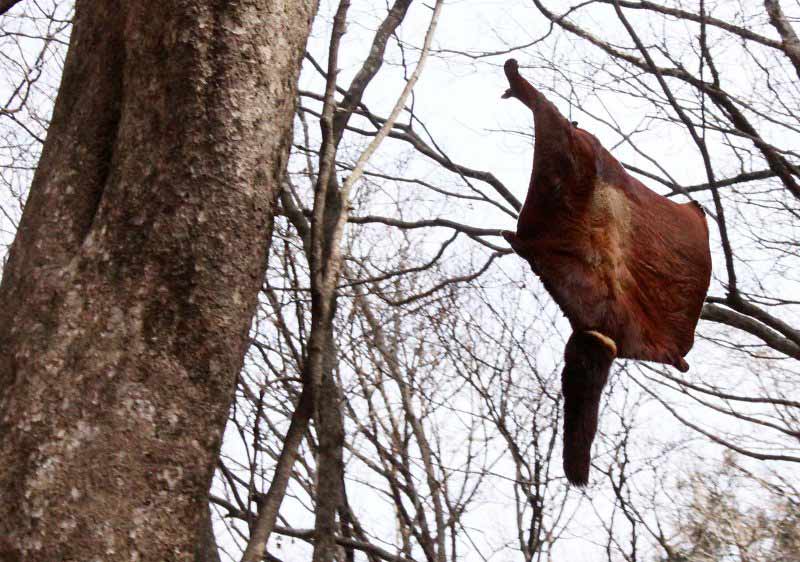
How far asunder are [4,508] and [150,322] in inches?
13.4

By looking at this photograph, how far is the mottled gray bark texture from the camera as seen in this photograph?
1.33 meters

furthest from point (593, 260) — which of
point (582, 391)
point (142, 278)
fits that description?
point (142, 278)

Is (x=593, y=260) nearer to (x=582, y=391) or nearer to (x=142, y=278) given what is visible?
(x=582, y=391)

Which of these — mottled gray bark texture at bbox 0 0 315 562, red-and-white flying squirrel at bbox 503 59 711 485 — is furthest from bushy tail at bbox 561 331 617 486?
mottled gray bark texture at bbox 0 0 315 562

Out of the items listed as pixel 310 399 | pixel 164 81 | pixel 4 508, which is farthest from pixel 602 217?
pixel 4 508

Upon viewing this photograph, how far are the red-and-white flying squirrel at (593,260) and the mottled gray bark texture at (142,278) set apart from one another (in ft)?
2.69

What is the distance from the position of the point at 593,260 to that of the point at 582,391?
33 cm

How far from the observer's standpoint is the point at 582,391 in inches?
80.7

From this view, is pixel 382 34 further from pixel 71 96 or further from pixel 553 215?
pixel 71 96

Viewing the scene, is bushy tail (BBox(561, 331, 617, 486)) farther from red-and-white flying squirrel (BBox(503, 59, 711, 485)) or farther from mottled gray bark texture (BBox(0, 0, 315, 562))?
mottled gray bark texture (BBox(0, 0, 315, 562))

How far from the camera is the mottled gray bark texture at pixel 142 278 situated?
1.33m

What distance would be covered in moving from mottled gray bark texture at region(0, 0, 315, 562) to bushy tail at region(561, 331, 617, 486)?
842 mm

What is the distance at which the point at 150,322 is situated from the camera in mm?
1421

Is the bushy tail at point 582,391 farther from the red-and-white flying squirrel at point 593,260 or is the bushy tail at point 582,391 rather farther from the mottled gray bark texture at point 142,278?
the mottled gray bark texture at point 142,278
